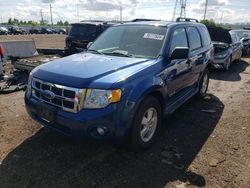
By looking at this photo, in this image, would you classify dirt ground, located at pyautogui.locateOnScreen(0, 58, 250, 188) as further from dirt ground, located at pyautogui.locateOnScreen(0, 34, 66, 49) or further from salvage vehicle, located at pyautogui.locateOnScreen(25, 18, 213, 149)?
dirt ground, located at pyautogui.locateOnScreen(0, 34, 66, 49)

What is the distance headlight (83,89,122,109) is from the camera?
3.39 metres

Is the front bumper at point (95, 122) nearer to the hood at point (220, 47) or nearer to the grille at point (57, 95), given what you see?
the grille at point (57, 95)

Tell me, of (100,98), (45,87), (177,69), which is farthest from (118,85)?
(177,69)

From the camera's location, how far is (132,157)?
157 inches

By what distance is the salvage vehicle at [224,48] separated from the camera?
10805 millimetres

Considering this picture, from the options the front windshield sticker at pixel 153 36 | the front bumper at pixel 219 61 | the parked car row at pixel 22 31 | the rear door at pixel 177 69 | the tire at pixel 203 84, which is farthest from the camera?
the parked car row at pixel 22 31

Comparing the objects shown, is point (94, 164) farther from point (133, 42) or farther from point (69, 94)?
point (133, 42)

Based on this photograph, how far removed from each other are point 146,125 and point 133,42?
153 centimetres

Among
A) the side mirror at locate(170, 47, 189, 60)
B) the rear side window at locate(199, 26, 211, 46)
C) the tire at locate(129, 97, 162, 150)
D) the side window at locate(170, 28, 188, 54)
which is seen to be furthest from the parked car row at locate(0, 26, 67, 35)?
the tire at locate(129, 97, 162, 150)

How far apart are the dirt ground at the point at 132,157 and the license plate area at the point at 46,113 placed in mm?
562

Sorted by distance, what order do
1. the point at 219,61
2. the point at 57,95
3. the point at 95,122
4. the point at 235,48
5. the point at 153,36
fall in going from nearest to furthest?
the point at 95,122 → the point at 57,95 → the point at 153,36 → the point at 219,61 → the point at 235,48

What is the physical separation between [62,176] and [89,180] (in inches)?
13.8

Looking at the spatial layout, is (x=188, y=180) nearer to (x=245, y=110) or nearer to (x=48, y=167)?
(x=48, y=167)

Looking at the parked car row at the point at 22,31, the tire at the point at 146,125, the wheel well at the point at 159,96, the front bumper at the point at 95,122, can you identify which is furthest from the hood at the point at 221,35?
the parked car row at the point at 22,31
